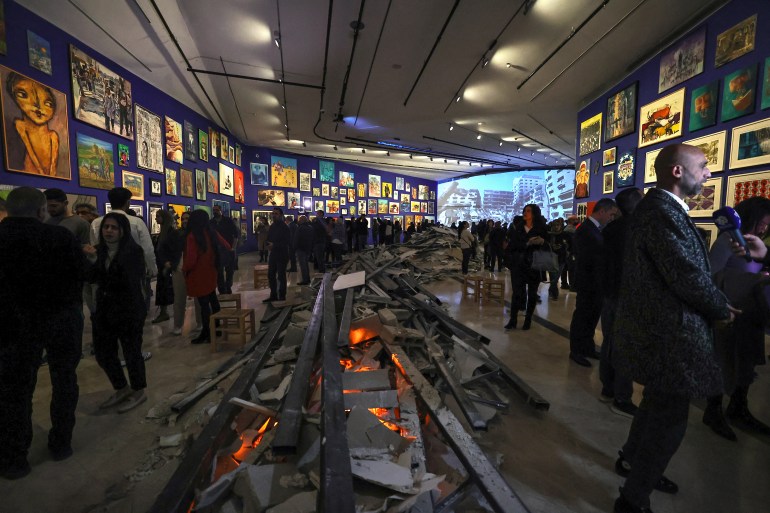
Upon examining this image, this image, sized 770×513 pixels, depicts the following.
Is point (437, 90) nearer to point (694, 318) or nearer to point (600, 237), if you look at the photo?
point (600, 237)

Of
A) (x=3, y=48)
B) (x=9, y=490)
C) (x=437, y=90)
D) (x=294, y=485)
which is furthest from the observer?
(x=437, y=90)

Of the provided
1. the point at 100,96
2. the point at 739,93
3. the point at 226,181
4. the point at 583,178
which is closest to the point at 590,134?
the point at 583,178

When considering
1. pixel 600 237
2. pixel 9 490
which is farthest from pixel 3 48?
pixel 600 237

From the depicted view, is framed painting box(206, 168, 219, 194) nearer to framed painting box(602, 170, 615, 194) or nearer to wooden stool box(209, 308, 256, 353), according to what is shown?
wooden stool box(209, 308, 256, 353)

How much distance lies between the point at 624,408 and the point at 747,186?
4.27 metres

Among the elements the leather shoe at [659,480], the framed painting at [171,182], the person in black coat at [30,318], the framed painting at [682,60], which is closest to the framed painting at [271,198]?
the framed painting at [171,182]

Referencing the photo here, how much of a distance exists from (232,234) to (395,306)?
12.7ft

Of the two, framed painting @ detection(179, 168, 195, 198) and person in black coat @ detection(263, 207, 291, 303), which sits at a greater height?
framed painting @ detection(179, 168, 195, 198)

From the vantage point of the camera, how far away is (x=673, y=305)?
1543 mm

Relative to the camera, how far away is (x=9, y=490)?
199 centimetres

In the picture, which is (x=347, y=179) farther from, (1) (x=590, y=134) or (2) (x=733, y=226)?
(2) (x=733, y=226)

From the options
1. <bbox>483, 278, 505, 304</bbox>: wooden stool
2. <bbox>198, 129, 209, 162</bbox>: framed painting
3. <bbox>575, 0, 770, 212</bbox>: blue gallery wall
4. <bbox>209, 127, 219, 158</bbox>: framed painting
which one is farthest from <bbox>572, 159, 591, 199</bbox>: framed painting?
<bbox>209, 127, 219, 158</bbox>: framed painting

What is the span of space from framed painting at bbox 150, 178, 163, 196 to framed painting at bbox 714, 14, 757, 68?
1114 centimetres

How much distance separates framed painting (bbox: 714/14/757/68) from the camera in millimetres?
4723
